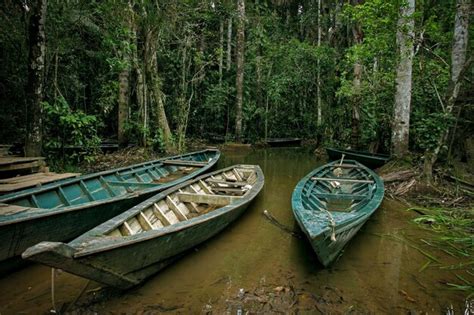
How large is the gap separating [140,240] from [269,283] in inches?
59.1

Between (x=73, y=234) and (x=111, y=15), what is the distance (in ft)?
22.0

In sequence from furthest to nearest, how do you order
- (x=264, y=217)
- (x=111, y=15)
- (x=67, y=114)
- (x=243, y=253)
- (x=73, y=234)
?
(x=111, y=15)
(x=67, y=114)
(x=264, y=217)
(x=243, y=253)
(x=73, y=234)

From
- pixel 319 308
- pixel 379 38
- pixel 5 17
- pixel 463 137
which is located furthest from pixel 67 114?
pixel 463 137

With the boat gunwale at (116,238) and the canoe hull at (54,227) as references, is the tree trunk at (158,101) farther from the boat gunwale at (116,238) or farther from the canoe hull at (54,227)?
the boat gunwale at (116,238)

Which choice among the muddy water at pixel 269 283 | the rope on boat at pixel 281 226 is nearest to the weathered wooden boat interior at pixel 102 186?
the muddy water at pixel 269 283

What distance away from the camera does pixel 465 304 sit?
278 centimetres

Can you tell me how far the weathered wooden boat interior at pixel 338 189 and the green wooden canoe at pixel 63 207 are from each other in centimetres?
249

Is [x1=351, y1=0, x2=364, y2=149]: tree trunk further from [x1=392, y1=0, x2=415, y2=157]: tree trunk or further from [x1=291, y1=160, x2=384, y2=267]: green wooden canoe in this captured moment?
[x1=291, y1=160, x2=384, y2=267]: green wooden canoe

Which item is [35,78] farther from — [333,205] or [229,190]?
[333,205]

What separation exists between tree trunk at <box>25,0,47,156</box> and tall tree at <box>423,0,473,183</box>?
8.10m

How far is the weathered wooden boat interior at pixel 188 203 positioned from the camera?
3555mm

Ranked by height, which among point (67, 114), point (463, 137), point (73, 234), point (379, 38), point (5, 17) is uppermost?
point (5, 17)

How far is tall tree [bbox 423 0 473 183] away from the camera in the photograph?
242 inches

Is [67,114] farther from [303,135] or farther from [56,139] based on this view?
[303,135]
